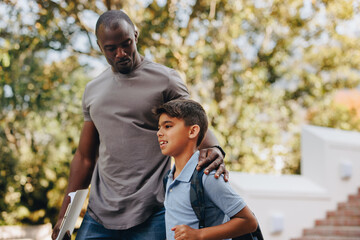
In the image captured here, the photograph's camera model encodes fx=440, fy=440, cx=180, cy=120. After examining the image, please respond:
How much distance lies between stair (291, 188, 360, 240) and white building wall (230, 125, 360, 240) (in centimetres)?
10

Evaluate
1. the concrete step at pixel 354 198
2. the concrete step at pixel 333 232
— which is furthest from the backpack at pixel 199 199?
the concrete step at pixel 354 198

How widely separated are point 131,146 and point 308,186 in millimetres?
5457

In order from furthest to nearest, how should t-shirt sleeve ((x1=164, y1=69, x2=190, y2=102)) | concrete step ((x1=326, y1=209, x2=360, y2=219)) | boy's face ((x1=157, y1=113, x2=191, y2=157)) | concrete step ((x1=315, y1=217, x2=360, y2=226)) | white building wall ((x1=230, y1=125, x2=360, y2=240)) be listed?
concrete step ((x1=326, y1=209, x2=360, y2=219))
concrete step ((x1=315, y1=217, x2=360, y2=226))
white building wall ((x1=230, y1=125, x2=360, y2=240))
t-shirt sleeve ((x1=164, y1=69, x2=190, y2=102))
boy's face ((x1=157, y1=113, x2=191, y2=157))

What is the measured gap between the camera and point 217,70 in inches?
381

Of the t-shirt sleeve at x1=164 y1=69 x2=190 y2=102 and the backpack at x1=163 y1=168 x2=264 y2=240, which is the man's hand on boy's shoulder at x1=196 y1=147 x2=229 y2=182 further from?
the t-shirt sleeve at x1=164 y1=69 x2=190 y2=102

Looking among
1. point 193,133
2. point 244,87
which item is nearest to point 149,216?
point 193,133

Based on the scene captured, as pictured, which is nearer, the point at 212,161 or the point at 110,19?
the point at 212,161

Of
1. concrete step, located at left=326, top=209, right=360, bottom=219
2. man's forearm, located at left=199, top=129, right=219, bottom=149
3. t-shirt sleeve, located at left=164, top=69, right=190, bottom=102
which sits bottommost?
concrete step, located at left=326, top=209, right=360, bottom=219

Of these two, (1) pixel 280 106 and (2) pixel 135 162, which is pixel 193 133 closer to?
(2) pixel 135 162

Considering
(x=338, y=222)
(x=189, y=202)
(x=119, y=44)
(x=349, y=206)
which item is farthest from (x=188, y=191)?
Result: (x=349, y=206)

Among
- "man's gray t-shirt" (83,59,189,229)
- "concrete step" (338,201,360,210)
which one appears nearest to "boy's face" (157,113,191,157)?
"man's gray t-shirt" (83,59,189,229)

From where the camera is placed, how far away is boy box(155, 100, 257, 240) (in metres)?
1.70

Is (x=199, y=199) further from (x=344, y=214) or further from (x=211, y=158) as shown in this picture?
(x=344, y=214)

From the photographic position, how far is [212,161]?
183 cm
